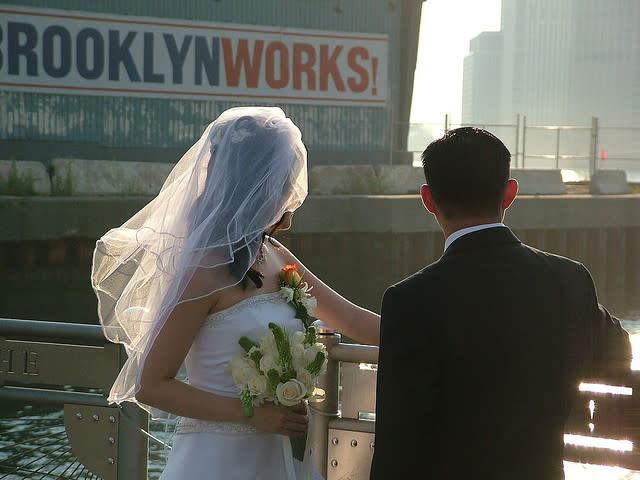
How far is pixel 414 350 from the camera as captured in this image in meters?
1.79

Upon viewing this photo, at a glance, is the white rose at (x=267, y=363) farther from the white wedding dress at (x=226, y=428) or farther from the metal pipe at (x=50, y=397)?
the metal pipe at (x=50, y=397)

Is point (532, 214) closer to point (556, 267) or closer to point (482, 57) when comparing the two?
point (556, 267)

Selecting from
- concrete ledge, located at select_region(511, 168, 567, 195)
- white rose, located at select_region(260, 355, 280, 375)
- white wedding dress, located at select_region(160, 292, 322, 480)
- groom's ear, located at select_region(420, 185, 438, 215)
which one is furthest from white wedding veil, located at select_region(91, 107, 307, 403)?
concrete ledge, located at select_region(511, 168, 567, 195)

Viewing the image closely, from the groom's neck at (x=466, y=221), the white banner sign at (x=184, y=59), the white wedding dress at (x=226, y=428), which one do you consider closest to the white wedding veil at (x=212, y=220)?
the white wedding dress at (x=226, y=428)

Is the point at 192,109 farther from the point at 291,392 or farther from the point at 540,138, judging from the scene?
the point at 291,392

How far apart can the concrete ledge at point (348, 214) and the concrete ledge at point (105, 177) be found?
78 centimetres

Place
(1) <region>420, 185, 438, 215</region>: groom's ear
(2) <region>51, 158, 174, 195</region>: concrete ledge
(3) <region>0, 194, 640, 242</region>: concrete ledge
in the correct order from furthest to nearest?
1. (2) <region>51, 158, 174, 195</region>: concrete ledge
2. (3) <region>0, 194, 640, 242</region>: concrete ledge
3. (1) <region>420, 185, 438, 215</region>: groom's ear

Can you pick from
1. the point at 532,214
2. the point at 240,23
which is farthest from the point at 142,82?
the point at 532,214

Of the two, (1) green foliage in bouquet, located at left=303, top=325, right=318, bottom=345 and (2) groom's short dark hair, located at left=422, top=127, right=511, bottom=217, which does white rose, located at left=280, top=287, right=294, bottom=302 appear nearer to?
(1) green foliage in bouquet, located at left=303, top=325, right=318, bottom=345

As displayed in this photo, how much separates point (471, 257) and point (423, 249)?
1683 centimetres

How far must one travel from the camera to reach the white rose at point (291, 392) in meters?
2.31

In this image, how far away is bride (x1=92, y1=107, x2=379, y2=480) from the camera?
232 centimetres

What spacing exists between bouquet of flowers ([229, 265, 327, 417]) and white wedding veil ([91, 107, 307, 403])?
0.18 metres

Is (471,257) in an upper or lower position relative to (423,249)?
upper
